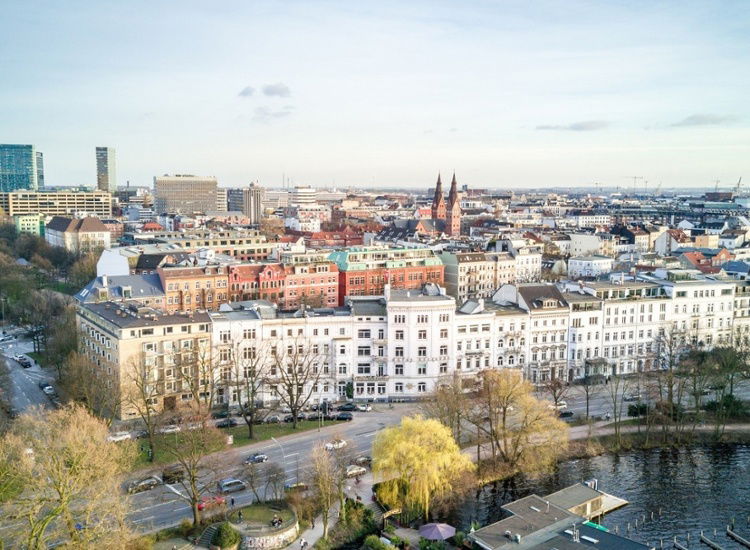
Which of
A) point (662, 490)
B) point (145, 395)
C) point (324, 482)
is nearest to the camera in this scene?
point (324, 482)

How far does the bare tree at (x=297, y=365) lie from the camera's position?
7775 centimetres

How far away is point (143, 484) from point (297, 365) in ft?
82.4

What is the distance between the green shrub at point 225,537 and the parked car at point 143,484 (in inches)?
453

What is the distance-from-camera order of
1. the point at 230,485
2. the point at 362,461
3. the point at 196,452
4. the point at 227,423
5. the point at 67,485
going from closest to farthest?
the point at 67,485 < the point at 196,452 < the point at 230,485 < the point at 362,461 < the point at 227,423

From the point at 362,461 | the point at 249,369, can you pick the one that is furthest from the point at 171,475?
the point at 249,369

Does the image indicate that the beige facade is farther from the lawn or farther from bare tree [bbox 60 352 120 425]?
the lawn

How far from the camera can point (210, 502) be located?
54125 millimetres

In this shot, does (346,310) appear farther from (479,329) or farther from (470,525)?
(470,525)

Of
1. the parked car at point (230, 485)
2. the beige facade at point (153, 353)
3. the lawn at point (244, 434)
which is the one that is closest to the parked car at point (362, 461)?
the lawn at point (244, 434)

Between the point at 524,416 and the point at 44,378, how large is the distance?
2431 inches

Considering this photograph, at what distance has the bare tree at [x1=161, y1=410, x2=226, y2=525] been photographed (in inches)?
2042

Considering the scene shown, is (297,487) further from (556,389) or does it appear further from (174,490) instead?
(556,389)

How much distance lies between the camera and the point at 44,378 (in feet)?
295

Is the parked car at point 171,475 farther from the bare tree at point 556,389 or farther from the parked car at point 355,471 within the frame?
the bare tree at point 556,389
